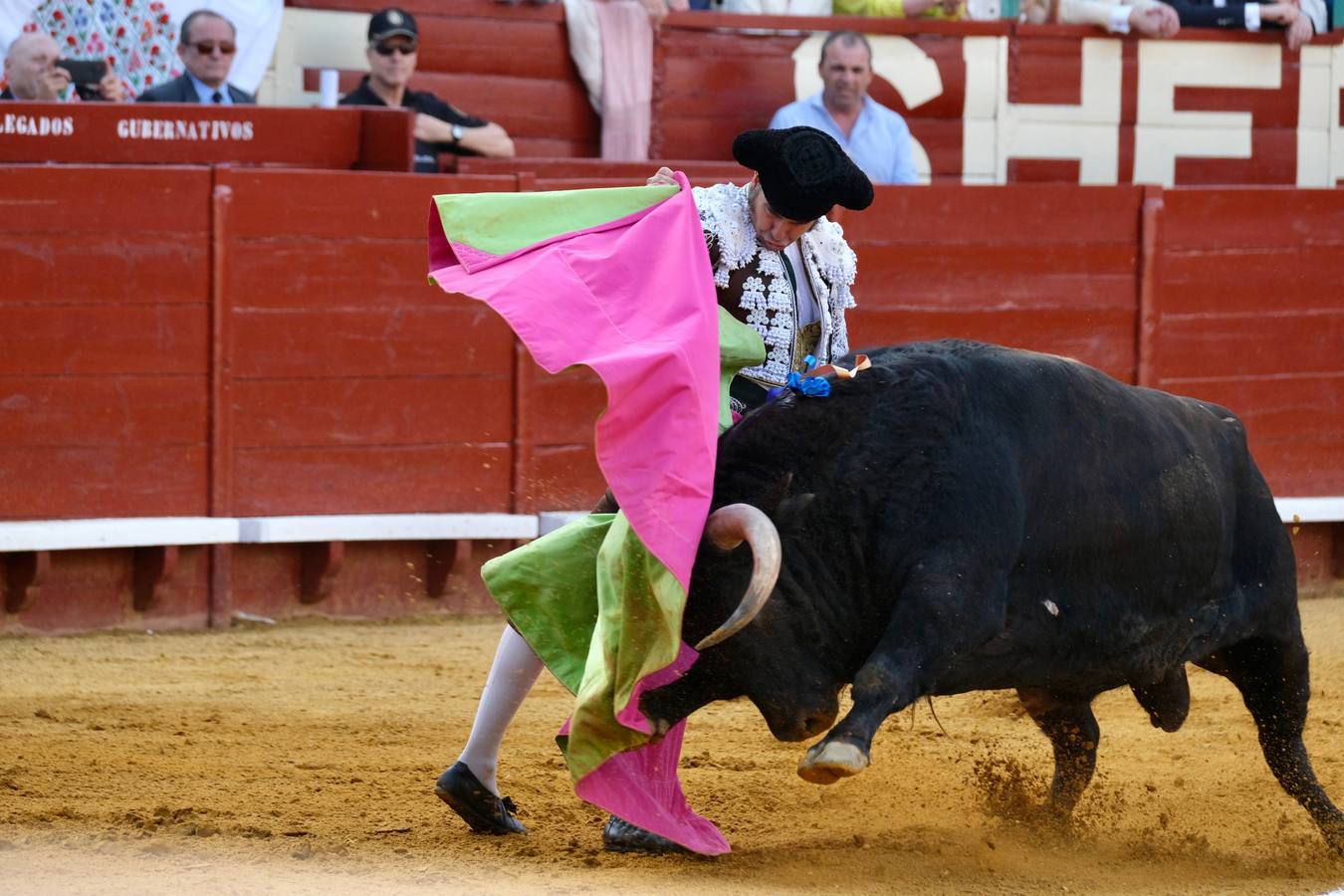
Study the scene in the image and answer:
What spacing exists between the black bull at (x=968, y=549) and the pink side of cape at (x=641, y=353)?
0.43 ft

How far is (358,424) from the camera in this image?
19.4 feet

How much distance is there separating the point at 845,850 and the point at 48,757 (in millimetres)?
1650

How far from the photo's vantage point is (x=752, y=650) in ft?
10.3

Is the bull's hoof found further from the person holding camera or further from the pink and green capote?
the person holding camera

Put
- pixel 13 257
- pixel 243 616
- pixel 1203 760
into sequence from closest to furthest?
pixel 1203 760
pixel 13 257
pixel 243 616

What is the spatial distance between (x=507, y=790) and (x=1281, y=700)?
1.50 metres

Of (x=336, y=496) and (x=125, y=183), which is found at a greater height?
(x=125, y=183)

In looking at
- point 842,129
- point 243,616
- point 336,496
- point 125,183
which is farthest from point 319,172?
point 842,129

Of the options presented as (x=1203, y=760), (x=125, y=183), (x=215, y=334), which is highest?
(x=125, y=183)

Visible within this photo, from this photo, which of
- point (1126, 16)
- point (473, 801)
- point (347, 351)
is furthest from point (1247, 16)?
point (473, 801)

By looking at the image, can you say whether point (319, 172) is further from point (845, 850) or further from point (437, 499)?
point (845, 850)

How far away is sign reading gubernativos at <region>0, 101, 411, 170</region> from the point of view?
18.5 ft

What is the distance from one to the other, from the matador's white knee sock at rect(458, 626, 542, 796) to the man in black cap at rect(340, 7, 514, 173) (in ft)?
10.5

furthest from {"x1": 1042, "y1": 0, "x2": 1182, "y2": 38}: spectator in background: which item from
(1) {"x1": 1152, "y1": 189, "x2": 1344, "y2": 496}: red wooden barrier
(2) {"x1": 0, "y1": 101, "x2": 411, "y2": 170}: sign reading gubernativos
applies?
(2) {"x1": 0, "y1": 101, "x2": 411, "y2": 170}: sign reading gubernativos
